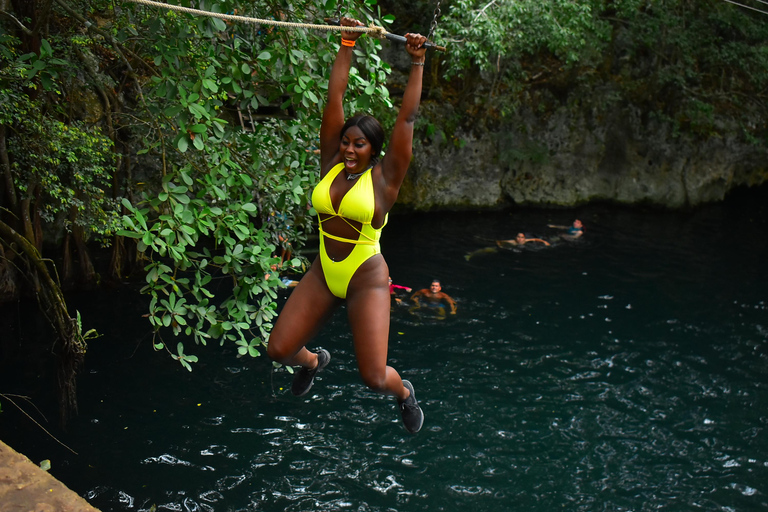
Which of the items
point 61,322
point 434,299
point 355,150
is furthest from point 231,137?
point 434,299

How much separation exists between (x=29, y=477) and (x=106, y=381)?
5.50 metres

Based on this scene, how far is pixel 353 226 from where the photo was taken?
3.64 metres

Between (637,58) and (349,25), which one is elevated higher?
(637,58)

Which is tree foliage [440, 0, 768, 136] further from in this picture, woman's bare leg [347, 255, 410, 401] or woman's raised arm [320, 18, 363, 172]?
woman's bare leg [347, 255, 410, 401]

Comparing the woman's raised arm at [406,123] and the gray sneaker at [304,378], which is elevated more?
the woman's raised arm at [406,123]

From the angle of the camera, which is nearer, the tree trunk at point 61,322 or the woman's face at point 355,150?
the woman's face at point 355,150

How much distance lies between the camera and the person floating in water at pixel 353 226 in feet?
11.5

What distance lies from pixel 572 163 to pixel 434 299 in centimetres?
907

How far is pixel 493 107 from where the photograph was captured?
17.5m

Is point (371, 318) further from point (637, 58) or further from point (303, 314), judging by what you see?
point (637, 58)

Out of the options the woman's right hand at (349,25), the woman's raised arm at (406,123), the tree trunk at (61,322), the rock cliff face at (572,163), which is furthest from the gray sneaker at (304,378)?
the rock cliff face at (572,163)

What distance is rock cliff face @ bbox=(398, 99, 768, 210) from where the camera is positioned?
688 inches

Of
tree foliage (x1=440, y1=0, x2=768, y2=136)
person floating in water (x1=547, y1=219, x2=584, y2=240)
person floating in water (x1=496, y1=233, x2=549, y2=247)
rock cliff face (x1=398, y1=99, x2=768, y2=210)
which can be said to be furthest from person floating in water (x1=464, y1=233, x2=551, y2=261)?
tree foliage (x1=440, y1=0, x2=768, y2=136)

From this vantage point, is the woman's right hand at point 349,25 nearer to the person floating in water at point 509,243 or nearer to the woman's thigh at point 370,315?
the woman's thigh at point 370,315
